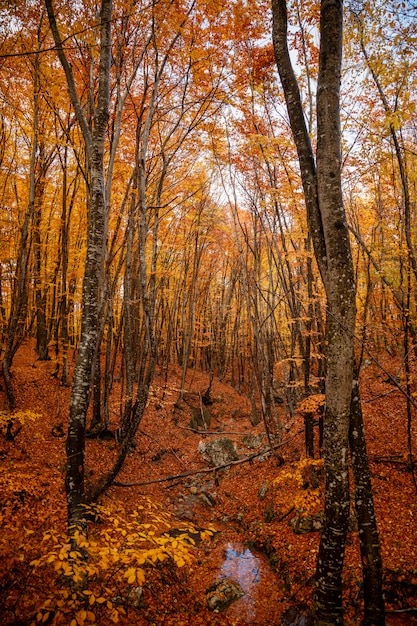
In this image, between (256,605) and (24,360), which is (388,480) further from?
(24,360)

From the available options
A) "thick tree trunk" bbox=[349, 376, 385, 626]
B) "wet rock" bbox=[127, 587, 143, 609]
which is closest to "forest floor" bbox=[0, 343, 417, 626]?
"wet rock" bbox=[127, 587, 143, 609]

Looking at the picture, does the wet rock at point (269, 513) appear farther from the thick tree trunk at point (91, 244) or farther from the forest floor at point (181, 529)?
the thick tree trunk at point (91, 244)

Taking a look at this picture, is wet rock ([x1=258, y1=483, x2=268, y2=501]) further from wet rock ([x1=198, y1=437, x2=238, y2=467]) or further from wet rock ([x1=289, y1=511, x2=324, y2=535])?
wet rock ([x1=198, y1=437, x2=238, y2=467])

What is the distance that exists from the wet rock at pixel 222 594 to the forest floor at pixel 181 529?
11cm

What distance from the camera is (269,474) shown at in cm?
879

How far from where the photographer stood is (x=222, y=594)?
4.92 m

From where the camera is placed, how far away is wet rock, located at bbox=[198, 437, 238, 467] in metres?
10.6

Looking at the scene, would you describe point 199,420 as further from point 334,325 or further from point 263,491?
point 334,325

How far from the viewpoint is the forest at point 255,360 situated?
3125 millimetres

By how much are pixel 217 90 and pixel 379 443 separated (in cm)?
1010

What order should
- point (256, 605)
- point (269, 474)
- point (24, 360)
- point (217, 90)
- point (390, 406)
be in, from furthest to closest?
point (24, 360) < point (390, 406) < point (269, 474) < point (217, 90) < point (256, 605)

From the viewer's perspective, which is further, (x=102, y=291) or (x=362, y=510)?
(x=102, y=291)

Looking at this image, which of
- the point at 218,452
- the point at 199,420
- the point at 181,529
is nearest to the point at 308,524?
the point at 181,529

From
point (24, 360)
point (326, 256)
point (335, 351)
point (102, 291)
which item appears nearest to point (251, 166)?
point (102, 291)
